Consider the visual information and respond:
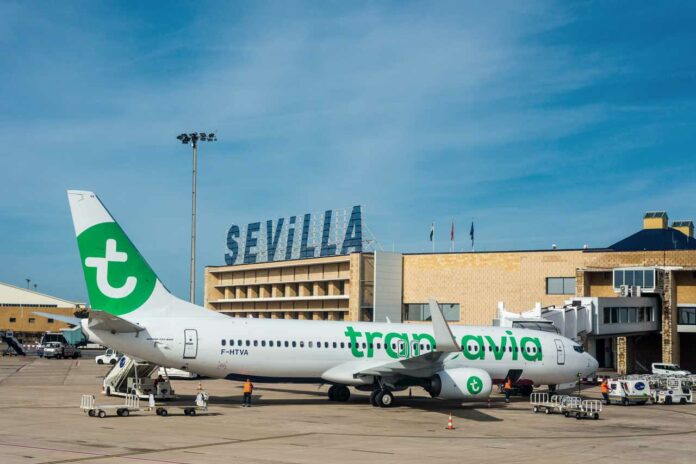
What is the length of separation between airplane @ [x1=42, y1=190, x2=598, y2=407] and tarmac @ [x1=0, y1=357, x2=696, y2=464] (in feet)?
4.83

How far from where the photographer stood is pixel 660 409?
131ft

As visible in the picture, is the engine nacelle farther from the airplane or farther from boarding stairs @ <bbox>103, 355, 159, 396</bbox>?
boarding stairs @ <bbox>103, 355, 159, 396</bbox>

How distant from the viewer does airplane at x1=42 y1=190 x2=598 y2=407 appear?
109 ft

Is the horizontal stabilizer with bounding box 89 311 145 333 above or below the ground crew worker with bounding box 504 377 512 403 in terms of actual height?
above

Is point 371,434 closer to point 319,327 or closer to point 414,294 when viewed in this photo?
point 319,327

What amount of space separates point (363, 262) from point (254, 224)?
2699 cm

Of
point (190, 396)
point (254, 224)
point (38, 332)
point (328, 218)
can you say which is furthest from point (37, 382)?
point (38, 332)

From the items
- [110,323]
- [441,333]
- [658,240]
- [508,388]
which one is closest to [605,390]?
[508,388]

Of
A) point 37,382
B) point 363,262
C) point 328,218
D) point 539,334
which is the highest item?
point 328,218

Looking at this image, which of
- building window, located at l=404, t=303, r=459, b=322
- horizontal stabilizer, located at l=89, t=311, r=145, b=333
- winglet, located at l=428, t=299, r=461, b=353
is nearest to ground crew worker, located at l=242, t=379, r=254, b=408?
horizontal stabilizer, located at l=89, t=311, r=145, b=333

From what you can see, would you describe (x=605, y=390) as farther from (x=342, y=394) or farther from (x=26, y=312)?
(x=26, y=312)

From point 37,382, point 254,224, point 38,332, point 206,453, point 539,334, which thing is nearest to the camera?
point 206,453

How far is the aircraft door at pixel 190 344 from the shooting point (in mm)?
34156

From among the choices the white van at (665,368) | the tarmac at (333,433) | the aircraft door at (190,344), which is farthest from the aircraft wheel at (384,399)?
the white van at (665,368)
